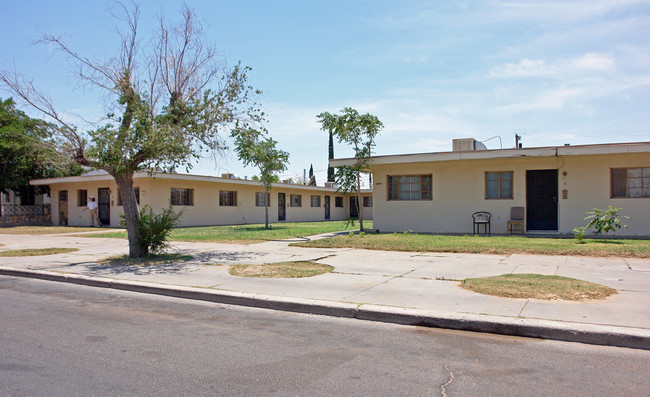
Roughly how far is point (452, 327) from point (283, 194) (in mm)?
29409

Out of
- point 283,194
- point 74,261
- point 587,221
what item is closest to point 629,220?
point 587,221

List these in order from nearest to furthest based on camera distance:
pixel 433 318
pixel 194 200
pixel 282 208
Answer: pixel 433 318 < pixel 194 200 < pixel 282 208

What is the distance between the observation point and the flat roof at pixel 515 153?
1463 cm

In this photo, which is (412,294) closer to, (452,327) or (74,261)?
(452,327)

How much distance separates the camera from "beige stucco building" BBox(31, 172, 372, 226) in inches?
997

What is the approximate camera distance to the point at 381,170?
19141mm

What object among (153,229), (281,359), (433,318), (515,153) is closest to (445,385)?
(281,359)

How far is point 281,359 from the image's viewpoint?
179 inches

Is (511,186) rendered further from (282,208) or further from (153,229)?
(282,208)

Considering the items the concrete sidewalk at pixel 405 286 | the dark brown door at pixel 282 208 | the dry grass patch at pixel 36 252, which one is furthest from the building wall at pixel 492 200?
the dark brown door at pixel 282 208

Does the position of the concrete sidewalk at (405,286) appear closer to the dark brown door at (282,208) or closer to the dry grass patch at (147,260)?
the dry grass patch at (147,260)

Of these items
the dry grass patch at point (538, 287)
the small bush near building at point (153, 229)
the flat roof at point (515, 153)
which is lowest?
the dry grass patch at point (538, 287)

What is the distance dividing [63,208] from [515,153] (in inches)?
1068

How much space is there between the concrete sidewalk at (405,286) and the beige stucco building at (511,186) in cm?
638
